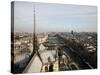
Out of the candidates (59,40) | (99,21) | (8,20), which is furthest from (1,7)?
(99,21)

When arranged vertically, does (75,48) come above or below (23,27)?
below

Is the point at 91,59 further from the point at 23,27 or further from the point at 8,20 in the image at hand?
the point at 8,20

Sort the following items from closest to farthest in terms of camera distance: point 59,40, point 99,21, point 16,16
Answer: point 16,16 < point 59,40 < point 99,21

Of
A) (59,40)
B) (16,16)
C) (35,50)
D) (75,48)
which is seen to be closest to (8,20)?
(16,16)

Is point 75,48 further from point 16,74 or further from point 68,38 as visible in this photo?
point 16,74

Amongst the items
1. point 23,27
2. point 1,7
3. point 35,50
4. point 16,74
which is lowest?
point 16,74

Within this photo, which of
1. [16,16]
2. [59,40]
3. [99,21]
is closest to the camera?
[16,16]

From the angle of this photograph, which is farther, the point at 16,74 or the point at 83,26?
the point at 83,26
